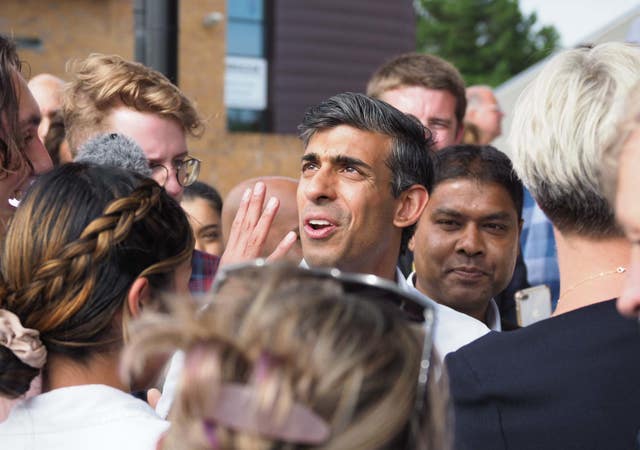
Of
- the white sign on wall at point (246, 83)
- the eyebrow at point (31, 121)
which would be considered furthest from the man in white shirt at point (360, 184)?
the white sign on wall at point (246, 83)

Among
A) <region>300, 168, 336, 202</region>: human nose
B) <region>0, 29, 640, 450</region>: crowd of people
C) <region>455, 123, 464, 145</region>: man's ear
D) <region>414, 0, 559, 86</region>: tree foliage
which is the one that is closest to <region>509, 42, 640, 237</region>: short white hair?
<region>0, 29, 640, 450</region>: crowd of people

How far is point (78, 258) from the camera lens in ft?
6.68

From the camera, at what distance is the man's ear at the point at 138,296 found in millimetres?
2111

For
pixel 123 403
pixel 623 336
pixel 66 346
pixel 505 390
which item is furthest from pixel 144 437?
pixel 623 336

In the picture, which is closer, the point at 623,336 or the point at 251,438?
the point at 251,438

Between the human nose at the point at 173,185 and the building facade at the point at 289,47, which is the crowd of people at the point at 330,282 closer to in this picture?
the human nose at the point at 173,185

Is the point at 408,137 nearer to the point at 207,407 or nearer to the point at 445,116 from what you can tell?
the point at 445,116

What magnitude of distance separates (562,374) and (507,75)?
127 ft

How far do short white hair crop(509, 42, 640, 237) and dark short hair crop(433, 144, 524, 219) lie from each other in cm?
155

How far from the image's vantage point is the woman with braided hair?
6.62 feet

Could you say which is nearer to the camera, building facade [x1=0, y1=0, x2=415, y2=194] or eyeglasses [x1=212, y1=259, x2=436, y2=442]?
eyeglasses [x1=212, y1=259, x2=436, y2=442]

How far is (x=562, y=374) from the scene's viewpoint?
2.20m

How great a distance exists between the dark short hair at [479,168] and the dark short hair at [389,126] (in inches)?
13.0

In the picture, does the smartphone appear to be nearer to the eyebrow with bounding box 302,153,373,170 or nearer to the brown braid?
the eyebrow with bounding box 302,153,373,170
